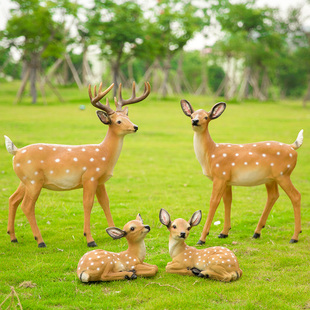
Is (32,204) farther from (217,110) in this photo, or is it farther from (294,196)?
(294,196)

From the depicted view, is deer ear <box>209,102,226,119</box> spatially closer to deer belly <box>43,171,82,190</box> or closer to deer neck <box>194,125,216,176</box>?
deer neck <box>194,125,216,176</box>

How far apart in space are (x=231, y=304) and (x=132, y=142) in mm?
12663

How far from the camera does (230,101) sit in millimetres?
36000

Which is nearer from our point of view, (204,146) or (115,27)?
(204,146)

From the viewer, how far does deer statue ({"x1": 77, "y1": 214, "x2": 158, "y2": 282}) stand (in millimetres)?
4977

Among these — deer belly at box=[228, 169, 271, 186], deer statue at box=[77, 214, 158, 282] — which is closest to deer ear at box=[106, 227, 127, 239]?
deer statue at box=[77, 214, 158, 282]

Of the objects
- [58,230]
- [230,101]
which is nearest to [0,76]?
[230,101]

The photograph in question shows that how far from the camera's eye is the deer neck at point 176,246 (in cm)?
533

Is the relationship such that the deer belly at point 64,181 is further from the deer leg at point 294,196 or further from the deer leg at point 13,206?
the deer leg at point 294,196

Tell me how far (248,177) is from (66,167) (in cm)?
263

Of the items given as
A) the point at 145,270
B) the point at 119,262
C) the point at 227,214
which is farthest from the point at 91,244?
the point at 227,214

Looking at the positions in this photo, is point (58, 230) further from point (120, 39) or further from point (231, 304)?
point (120, 39)

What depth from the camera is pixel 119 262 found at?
518 centimetres

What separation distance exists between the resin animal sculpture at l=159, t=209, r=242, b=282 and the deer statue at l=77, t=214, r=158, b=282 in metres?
0.28
